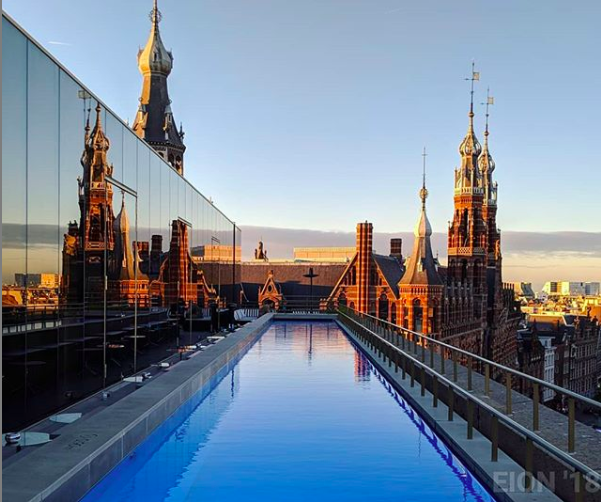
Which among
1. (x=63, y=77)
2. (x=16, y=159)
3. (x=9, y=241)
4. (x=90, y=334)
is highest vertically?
(x=63, y=77)

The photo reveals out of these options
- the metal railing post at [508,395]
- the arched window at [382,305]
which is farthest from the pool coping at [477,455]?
the arched window at [382,305]

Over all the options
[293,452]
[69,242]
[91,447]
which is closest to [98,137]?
[69,242]

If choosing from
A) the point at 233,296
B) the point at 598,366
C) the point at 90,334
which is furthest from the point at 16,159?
the point at 598,366

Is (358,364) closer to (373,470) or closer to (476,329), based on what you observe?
(373,470)

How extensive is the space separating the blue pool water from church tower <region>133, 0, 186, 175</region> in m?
72.4

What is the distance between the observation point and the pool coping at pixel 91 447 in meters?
5.95

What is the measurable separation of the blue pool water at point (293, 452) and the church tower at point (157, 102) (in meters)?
72.4

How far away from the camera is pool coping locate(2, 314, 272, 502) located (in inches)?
234

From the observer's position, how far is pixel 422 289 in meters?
70.6

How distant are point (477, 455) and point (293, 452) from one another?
2382 millimetres

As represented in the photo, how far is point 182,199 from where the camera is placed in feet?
59.9

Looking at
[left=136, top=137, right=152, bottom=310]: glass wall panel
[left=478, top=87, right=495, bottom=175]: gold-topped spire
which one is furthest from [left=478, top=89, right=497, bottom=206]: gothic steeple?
[left=136, top=137, right=152, bottom=310]: glass wall panel

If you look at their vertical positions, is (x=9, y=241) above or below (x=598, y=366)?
above

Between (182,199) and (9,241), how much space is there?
10703 millimetres
